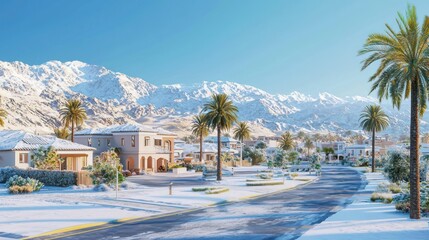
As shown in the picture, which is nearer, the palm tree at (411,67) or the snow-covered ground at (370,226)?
the snow-covered ground at (370,226)

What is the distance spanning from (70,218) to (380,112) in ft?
209

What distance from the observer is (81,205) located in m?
28.9

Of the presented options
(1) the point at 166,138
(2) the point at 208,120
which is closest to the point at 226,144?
(1) the point at 166,138

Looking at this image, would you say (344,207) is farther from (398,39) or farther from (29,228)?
(29,228)

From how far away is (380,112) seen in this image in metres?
75.9

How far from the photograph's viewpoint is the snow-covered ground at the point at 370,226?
18266 millimetres

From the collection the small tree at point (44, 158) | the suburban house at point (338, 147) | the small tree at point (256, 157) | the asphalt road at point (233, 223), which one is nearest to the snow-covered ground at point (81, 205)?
the asphalt road at point (233, 223)

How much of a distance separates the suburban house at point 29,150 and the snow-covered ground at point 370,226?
35.4 m

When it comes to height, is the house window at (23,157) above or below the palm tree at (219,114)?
below

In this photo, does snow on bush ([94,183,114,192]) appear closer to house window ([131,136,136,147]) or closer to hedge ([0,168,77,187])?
hedge ([0,168,77,187])

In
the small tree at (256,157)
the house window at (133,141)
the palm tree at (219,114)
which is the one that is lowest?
the small tree at (256,157)

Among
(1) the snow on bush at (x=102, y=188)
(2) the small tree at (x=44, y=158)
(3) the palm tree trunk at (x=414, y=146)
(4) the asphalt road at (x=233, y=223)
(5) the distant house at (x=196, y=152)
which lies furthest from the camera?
(5) the distant house at (x=196, y=152)

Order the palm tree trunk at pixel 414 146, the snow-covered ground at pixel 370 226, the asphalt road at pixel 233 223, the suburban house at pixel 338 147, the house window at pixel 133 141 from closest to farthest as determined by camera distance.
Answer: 1. the snow-covered ground at pixel 370 226
2. the asphalt road at pixel 233 223
3. the palm tree trunk at pixel 414 146
4. the house window at pixel 133 141
5. the suburban house at pixel 338 147

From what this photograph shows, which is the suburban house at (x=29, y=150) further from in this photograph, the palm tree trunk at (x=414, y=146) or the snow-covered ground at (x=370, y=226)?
the palm tree trunk at (x=414, y=146)
